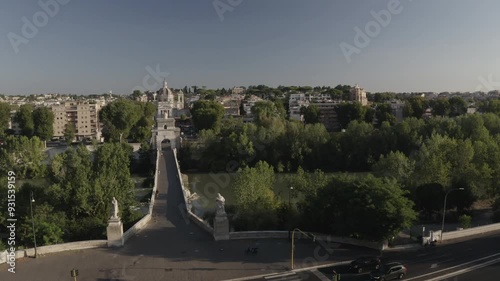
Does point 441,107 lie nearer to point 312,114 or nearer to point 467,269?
point 312,114

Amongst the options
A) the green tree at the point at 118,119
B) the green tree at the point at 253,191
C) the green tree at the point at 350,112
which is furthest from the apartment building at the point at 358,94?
the green tree at the point at 253,191

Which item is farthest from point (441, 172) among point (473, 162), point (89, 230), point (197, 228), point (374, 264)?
point (89, 230)

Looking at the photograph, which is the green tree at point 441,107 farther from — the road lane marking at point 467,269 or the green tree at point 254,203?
the road lane marking at point 467,269

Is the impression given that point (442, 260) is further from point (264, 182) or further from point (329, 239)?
point (264, 182)

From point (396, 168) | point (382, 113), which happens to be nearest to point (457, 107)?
point (382, 113)

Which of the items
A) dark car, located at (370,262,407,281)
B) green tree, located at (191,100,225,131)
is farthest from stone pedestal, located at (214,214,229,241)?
green tree, located at (191,100,225,131)

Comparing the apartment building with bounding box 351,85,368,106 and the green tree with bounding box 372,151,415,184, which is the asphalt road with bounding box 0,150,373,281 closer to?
the green tree with bounding box 372,151,415,184
